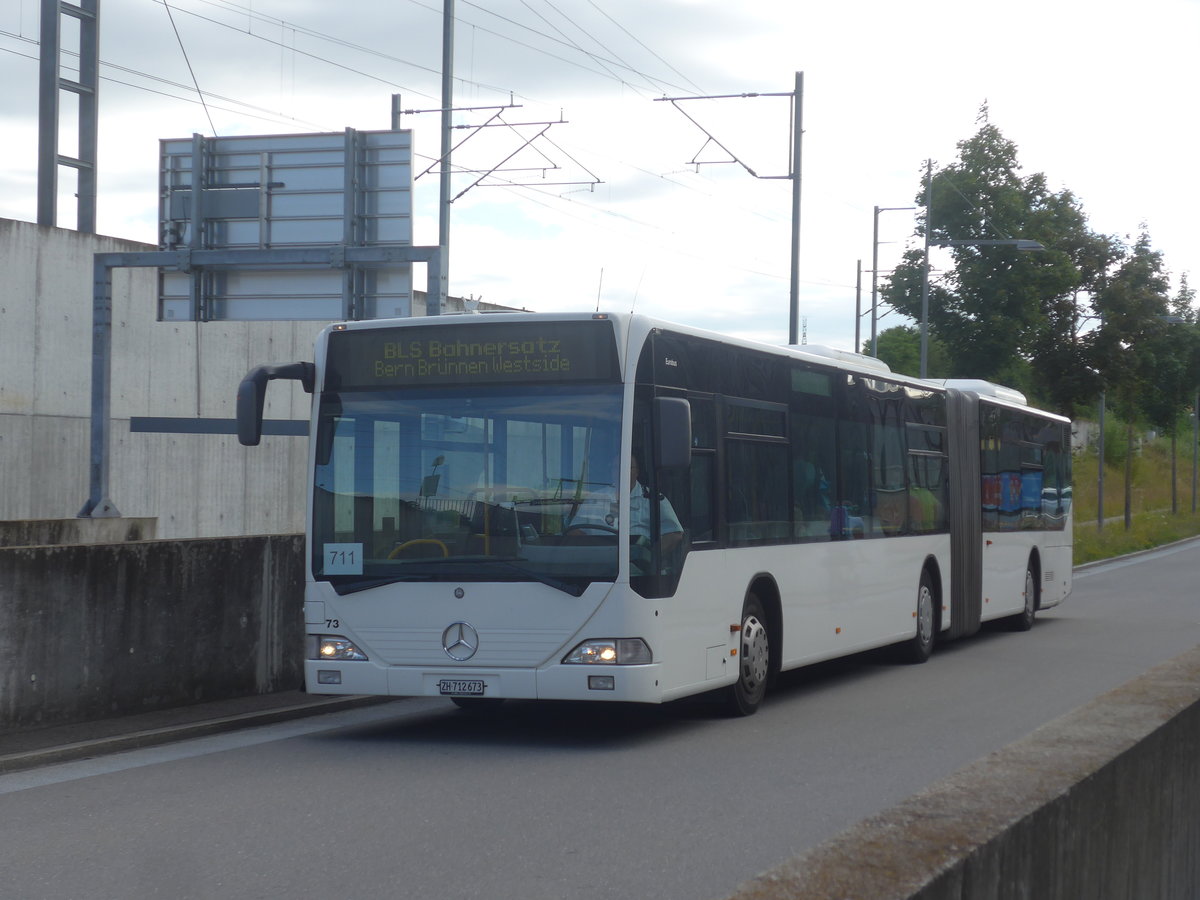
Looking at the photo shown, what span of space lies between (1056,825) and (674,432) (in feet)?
21.0

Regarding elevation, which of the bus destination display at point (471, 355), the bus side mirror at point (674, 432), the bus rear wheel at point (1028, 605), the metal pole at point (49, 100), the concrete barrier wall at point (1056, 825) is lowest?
the bus rear wheel at point (1028, 605)

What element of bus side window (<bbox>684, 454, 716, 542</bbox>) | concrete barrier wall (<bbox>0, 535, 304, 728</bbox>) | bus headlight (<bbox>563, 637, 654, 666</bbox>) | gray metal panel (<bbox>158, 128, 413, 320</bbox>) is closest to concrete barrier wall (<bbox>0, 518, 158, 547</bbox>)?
gray metal panel (<bbox>158, 128, 413, 320</bbox>)

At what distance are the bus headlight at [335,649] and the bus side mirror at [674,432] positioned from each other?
2.48m

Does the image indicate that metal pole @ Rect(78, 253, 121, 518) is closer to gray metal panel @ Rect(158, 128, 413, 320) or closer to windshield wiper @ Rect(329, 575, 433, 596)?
gray metal panel @ Rect(158, 128, 413, 320)

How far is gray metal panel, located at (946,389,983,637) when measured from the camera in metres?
18.0

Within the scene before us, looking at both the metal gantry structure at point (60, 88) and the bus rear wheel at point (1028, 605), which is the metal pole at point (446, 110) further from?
the bus rear wheel at point (1028, 605)

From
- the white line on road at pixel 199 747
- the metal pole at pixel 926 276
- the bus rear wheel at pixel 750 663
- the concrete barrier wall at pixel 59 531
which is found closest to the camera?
the white line on road at pixel 199 747

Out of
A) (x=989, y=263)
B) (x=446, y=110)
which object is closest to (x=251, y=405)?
(x=446, y=110)

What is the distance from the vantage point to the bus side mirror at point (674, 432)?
1013cm

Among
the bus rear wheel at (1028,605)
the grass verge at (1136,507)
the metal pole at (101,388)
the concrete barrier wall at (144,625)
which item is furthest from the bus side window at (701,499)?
the grass verge at (1136,507)

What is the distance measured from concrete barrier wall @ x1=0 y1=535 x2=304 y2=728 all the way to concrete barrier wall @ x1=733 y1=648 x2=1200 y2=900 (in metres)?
7.33

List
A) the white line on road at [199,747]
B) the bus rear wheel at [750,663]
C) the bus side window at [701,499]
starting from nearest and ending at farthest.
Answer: the white line on road at [199,747], the bus side window at [701,499], the bus rear wheel at [750,663]

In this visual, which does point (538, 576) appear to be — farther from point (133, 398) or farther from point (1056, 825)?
point (133, 398)

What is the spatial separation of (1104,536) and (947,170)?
14772mm
